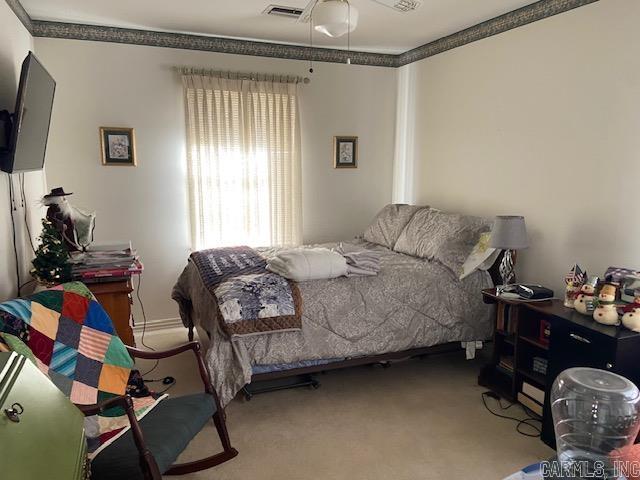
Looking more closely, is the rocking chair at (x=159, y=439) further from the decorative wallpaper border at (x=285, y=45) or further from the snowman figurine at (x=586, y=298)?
the decorative wallpaper border at (x=285, y=45)

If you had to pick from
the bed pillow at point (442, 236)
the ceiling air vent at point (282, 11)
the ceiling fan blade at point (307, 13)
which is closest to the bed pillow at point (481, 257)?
the bed pillow at point (442, 236)

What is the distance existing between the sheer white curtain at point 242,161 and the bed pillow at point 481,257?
1.85 meters

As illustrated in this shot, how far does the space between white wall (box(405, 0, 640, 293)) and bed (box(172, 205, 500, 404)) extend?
0.65 m

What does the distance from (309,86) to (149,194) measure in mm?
1823

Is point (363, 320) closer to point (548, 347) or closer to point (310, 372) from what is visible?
point (310, 372)

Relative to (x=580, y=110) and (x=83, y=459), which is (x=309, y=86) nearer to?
(x=580, y=110)

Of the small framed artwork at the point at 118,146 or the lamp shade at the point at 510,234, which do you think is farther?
the small framed artwork at the point at 118,146

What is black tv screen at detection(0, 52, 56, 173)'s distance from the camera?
87.4 inches

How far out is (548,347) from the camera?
2.51 meters

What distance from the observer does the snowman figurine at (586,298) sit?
7.80ft

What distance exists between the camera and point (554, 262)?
3131 mm

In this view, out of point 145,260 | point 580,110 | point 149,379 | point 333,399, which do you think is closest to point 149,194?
point 145,260

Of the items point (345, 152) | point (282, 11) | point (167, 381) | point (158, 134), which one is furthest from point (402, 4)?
point (167, 381)

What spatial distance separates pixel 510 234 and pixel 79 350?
2.45m
